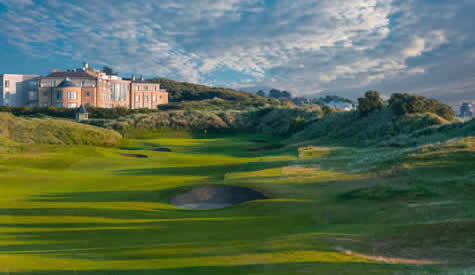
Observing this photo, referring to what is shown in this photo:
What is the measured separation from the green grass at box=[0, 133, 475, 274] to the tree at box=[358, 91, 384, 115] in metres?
34.1

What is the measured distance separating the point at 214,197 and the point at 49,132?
107 feet

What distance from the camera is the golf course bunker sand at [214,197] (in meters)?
15.7

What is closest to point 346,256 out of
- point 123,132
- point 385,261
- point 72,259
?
point 385,261

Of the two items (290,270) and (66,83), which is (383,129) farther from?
(66,83)

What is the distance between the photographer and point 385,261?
6.93 metres

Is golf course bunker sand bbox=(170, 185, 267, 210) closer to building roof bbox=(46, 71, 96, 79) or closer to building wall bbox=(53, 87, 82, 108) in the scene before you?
building wall bbox=(53, 87, 82, 108)

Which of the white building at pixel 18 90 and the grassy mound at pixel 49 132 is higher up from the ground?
the white building at pixel 18 90

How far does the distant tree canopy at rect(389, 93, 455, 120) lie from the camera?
1855 inches

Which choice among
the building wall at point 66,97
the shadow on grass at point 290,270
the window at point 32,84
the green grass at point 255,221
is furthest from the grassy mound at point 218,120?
→ the shadow on grass at point 290,270

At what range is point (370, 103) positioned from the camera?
5453cm

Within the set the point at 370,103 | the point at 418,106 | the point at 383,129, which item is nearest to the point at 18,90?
the point at 370,103

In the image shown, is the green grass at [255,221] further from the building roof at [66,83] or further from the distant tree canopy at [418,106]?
the building roof at [66,83]

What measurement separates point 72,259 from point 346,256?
5453mm

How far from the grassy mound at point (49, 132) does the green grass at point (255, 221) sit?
1728cm
